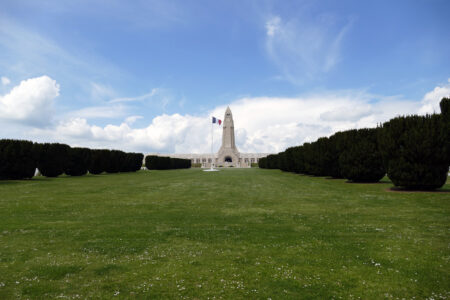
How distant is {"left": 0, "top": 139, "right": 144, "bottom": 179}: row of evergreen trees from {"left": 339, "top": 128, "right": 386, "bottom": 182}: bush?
33.1m

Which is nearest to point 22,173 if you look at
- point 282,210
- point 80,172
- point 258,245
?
point 80,172

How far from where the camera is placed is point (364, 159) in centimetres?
2580

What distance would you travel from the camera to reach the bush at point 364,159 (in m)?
25.6

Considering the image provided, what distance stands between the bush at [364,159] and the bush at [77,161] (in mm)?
→ 35249

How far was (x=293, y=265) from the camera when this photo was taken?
20.5 feet

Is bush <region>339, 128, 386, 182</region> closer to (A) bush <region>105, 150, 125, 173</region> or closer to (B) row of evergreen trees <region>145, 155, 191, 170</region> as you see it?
(A) bush <region>105, 150, 125, 173</region>

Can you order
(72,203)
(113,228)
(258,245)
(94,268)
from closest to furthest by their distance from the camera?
1. (94,268)
2. (258,245)
3. (113,228)
4. (72,203)

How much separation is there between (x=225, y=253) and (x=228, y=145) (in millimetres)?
127345

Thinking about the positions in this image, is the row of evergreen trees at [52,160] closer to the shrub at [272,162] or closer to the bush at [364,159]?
the bush at [364,159]

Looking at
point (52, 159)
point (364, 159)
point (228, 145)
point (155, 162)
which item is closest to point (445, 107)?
point (364, 159)

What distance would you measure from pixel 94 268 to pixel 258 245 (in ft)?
13.1

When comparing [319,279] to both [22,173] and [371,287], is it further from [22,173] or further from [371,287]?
[22,173]

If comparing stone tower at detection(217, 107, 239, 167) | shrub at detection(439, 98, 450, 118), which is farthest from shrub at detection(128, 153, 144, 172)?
stone tower at detection(217, 107, 239, 167)

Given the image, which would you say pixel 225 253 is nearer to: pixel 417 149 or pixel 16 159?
pixel 417 149
